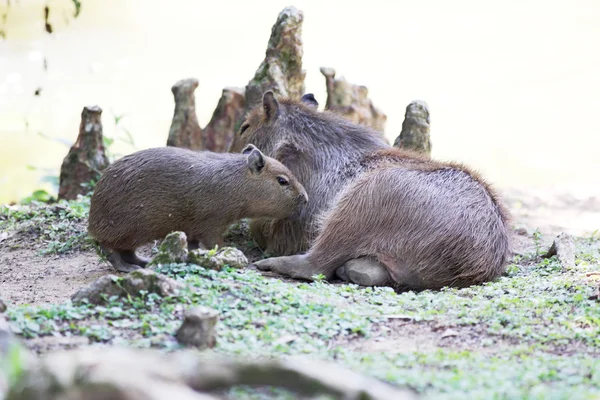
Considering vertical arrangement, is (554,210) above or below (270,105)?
below

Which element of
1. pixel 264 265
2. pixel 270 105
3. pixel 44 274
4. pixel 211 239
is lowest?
pixel 44 274

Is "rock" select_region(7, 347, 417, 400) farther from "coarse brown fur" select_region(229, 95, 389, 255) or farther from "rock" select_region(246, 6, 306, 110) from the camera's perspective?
"rock" select_region(246, 6, 306, 110)

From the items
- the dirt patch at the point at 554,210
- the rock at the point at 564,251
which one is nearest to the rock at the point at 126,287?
the rock at the point at 564,251

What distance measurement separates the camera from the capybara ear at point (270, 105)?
7.02 m

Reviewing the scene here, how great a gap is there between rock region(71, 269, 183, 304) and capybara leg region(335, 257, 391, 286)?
1.86m

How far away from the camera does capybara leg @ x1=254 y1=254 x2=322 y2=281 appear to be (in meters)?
5.97

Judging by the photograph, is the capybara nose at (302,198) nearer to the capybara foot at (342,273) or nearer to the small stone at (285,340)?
the capybara foot at (342,273)

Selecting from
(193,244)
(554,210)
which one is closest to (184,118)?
(193,244)

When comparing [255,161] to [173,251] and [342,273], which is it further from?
[173,251]

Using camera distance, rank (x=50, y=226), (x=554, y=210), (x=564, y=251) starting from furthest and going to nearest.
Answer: (x=554, y=210) < (x=50, y=226) < (x=564, y=251)

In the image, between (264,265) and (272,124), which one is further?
(272,124)

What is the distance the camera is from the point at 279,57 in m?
8.66

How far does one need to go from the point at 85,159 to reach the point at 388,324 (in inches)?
209

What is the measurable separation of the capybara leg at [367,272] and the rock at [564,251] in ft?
4.85
